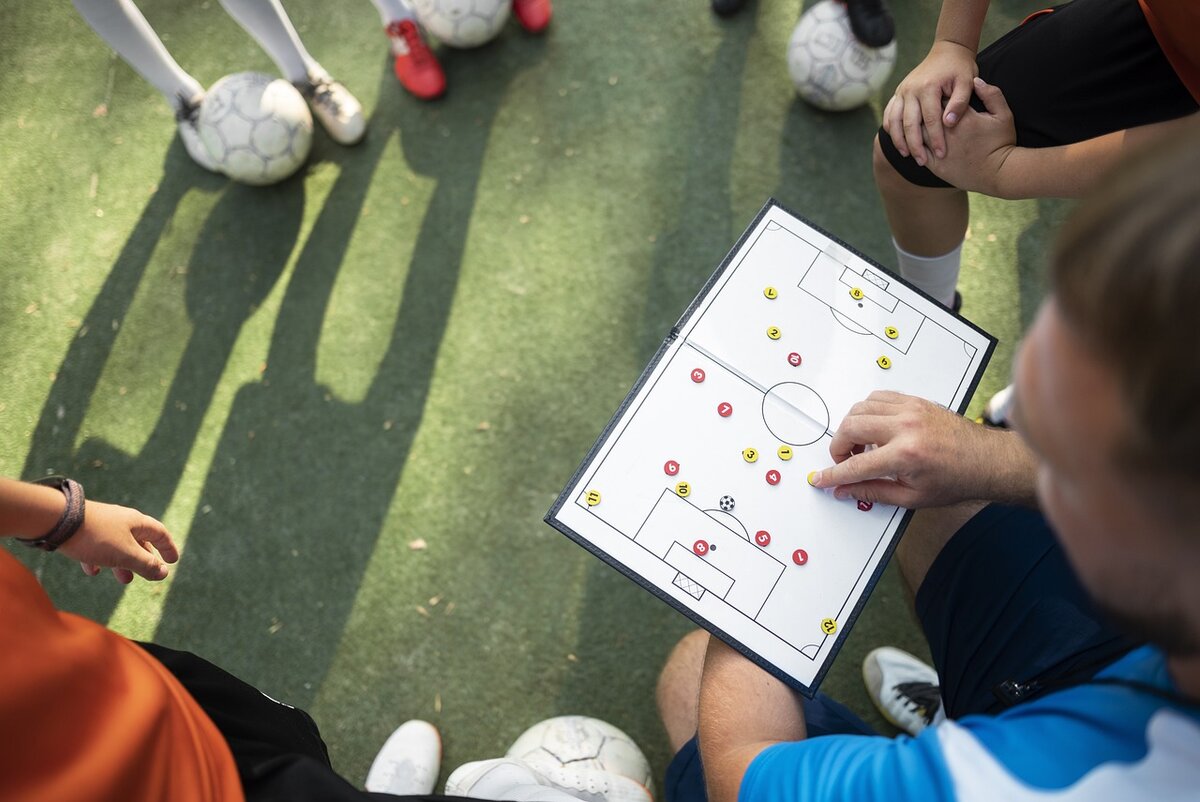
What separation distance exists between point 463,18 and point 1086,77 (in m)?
1.25

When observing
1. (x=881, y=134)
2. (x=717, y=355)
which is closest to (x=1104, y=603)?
(x=717, y=355)

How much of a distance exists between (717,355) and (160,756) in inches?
28.3

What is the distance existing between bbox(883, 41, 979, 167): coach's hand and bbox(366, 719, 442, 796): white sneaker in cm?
117

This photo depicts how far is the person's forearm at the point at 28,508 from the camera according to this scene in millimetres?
873

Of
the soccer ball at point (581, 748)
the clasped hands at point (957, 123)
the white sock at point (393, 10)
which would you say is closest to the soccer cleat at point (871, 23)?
the clasped hands at point (957, 123)

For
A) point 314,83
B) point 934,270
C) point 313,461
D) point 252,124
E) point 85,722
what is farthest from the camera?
point 314,83

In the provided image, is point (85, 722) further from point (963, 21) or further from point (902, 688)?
point (963, 21)

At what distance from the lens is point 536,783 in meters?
1.09

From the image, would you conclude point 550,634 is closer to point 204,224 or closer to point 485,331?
point 485,331

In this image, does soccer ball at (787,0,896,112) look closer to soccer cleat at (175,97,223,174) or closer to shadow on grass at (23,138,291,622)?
shadow on grass at (23,138,291,622)

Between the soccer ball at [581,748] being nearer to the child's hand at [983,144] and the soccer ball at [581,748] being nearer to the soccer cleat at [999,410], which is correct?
the soccer cleat at [999,410]

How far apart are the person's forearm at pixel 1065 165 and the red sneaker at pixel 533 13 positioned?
3.85 feet

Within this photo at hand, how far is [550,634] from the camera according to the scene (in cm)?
143

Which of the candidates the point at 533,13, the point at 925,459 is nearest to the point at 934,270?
the point at 925,459
